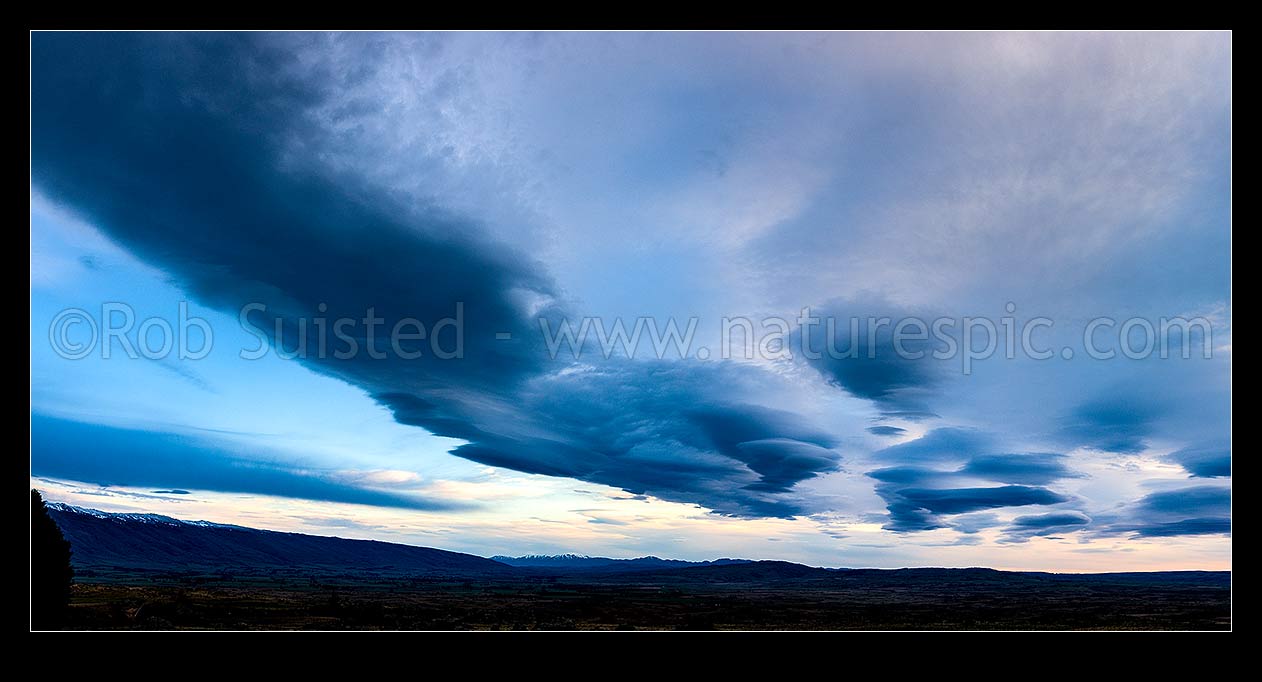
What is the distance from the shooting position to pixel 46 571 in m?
48.5

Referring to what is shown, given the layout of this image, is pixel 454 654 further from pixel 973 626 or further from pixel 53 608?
pixel 973 626

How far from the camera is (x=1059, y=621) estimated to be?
368 feet

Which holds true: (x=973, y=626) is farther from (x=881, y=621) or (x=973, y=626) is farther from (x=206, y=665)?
(x=206, y=665)

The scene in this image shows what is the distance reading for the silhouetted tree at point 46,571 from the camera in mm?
48000

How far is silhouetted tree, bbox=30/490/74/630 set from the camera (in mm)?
48000

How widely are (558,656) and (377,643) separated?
19.8 ft

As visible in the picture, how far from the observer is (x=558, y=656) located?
2331 cm
